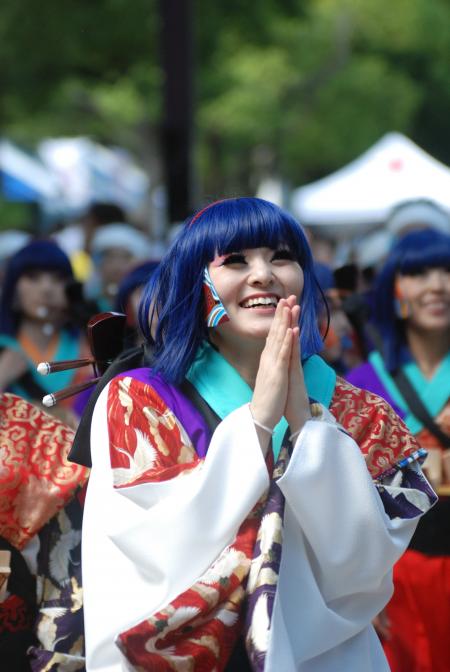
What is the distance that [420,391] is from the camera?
17.1 feet

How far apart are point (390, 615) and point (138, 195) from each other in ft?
116

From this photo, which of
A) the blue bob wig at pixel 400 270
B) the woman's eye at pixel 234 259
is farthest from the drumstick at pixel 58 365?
the blue bob wig at pixel 400 270

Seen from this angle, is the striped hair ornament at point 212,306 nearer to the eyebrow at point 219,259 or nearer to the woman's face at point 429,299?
the eyebrow at point 219,259

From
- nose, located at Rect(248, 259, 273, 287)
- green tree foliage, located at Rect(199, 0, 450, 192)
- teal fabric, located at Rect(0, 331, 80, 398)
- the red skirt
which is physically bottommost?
green tree foliage, located at Rect(199, 0, 450, 192)

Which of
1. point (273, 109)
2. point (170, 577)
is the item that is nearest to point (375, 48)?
point (273, 109)

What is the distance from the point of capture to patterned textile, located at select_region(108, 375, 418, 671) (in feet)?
9.15

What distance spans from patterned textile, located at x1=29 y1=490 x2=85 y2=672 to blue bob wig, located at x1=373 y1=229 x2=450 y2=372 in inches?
84.0

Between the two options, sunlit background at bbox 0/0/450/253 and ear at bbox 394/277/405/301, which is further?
sunlit background at bbox 0/0/450/253

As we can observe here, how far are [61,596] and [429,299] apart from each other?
2448mm

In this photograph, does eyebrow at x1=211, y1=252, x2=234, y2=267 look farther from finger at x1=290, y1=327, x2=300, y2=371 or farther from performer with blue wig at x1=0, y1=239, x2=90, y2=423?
performer with blue wig at x1=0, y1=239, x2=90, y2=423

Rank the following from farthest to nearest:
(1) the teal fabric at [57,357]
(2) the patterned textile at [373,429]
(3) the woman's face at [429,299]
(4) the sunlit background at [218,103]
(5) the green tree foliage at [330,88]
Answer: (5) the green tree foliage at [330,88] → (4) the sunlit background at [218,103] → (1) the teal fabric at [57,357] → (3) the woman's face at [429,299] → (2) the patterned textile at [373,429]

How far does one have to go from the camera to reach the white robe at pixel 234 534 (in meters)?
2.83

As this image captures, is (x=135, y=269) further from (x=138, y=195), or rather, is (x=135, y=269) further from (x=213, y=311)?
(x=138, y=195)

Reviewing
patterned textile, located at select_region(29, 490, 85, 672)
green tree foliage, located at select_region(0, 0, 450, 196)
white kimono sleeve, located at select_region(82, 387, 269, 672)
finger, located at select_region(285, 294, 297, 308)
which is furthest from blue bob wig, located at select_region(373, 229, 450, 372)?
green tree foliage, located at select_region(0, 0, 450, 196)
